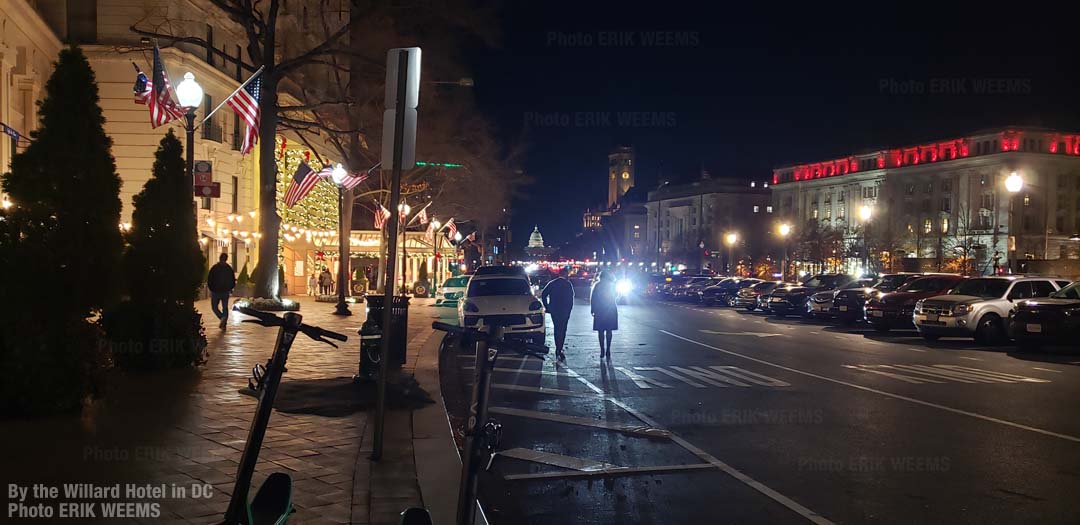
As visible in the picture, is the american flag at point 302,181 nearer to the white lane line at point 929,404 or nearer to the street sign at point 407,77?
the white lane line at point 929,404

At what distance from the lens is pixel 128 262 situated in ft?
40.0

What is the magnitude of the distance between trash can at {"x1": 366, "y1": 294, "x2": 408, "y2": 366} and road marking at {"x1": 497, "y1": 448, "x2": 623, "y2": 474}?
4446 millimetres

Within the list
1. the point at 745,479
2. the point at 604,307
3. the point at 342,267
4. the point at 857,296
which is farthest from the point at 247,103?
the point at 857,296

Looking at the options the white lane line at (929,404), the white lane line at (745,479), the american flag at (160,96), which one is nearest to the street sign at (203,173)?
the american flag at (160,96)

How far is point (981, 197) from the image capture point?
86938mm

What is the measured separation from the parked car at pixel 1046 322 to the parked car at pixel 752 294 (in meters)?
17.6

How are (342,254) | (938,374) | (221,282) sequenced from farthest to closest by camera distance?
(342,254), (221,282), (938,374)

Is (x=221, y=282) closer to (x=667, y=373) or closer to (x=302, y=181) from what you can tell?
(x=302, y=181)

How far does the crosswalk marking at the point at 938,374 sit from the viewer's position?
46.7 ft

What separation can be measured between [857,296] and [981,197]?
6762 centimetres

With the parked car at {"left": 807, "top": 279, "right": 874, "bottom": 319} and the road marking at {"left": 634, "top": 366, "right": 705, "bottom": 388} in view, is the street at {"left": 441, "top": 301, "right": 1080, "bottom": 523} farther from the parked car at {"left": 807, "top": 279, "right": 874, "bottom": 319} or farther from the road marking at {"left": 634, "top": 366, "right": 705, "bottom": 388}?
the parked car at {"left": 807, "top": 279, "right": 874, "bottom": 319}

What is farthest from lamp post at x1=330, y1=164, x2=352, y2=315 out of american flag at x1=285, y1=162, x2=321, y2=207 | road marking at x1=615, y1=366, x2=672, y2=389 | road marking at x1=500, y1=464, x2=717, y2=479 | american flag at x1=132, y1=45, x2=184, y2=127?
road marking at x1=500, y1=464, x2=717, y2=479

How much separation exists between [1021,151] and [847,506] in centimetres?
9002

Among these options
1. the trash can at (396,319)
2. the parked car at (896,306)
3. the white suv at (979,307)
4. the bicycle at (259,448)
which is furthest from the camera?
the parked car at (896,306)
